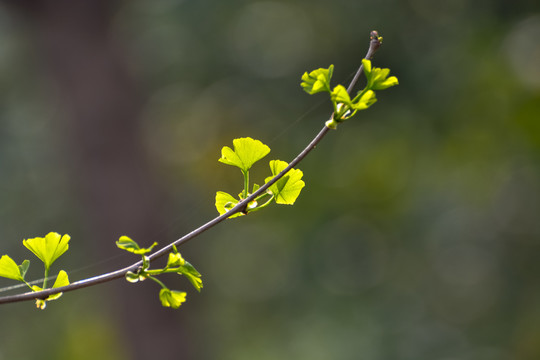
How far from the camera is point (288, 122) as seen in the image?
115 inches

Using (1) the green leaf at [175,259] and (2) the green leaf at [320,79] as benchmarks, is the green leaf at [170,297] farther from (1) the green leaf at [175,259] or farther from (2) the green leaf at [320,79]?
(2) the green leaf at [320,79]

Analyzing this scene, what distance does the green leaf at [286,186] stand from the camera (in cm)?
38

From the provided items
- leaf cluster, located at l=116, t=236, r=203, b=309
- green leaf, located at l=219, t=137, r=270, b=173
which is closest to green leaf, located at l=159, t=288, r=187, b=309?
leaf cluster, located at l=116, t=236, r=203, b=309

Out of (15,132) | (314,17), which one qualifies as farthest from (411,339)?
(15,132)

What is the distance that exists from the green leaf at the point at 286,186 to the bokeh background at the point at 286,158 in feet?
7.30

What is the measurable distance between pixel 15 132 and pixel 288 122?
6.11 feet

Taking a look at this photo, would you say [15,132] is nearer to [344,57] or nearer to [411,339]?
[344,57]

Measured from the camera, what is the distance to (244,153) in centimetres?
42

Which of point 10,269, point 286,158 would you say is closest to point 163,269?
point 10,269

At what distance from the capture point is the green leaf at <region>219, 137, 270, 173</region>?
41 cm

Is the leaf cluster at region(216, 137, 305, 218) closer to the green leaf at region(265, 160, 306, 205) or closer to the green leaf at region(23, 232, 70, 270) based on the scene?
the green leaf at region(265, 160, 306, 205)

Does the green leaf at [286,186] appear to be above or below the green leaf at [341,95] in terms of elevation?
below

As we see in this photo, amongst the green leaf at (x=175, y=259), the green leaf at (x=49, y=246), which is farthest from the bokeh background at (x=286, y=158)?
the green leaf at (x=175, y=259)

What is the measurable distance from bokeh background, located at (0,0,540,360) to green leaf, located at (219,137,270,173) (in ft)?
7.20
